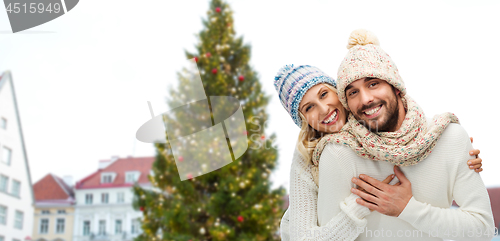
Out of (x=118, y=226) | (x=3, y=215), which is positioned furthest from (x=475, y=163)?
(x=118, y=226)

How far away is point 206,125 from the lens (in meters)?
3.73

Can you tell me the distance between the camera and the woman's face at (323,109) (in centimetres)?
113

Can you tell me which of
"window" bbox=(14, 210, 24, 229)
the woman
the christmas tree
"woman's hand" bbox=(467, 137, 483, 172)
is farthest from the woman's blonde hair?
"window" bbox=(14, 210, 24, 229)

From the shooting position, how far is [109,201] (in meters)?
14.3

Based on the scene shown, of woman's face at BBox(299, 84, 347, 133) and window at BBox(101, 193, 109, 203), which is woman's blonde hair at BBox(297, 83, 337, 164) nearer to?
woman's face at BBox(299, 84, 347, 133)

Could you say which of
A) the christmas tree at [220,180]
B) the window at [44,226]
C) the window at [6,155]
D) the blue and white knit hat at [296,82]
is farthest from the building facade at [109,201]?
the blue and white knit hat at [296,82]

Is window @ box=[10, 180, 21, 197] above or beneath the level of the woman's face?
above

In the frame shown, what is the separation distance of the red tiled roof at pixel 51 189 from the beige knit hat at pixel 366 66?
53.6ft

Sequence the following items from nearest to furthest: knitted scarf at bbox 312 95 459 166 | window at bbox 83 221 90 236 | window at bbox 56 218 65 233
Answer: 1. knitted scarf at bbox 312 95 459 166
2. window at bbox 83 221 90 236
3. window at bbox 56 218 65 233

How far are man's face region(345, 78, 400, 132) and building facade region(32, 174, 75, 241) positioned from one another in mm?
16058

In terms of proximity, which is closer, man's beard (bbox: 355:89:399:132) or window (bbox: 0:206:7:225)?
man's beard (bbox: 355:89:399:132)

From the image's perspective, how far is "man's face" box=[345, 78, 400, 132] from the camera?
998 mm

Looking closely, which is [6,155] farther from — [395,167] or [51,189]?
[395,167]

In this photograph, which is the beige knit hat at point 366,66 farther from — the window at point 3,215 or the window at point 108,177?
the window at point 108,177
